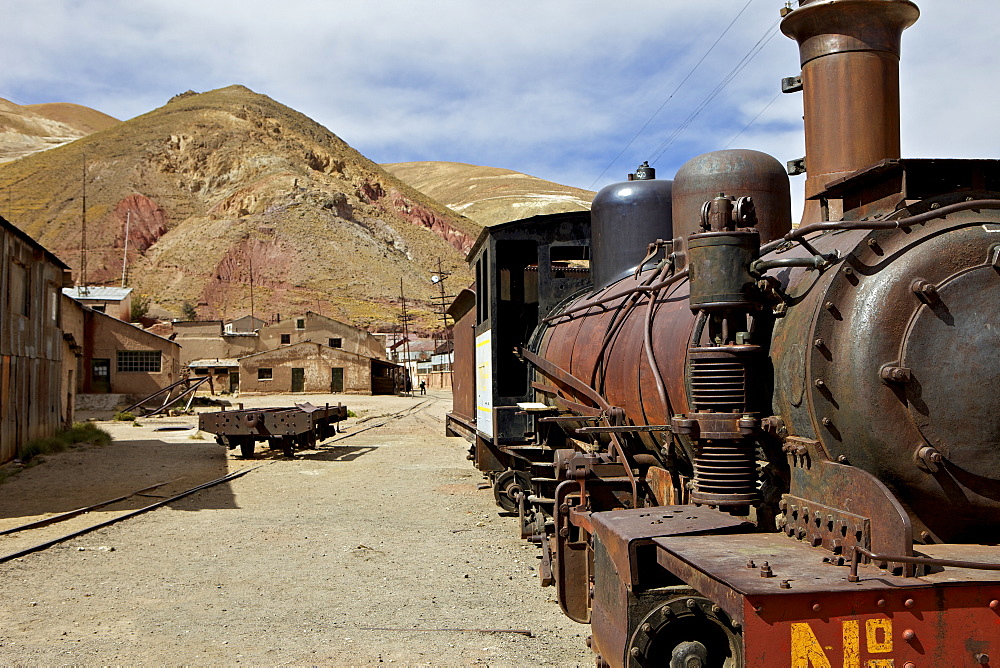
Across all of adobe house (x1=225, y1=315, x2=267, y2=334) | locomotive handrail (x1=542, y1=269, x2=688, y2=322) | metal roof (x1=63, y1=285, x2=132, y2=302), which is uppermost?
metal roof (x1=63, y1=285, x2=132, y2=302)

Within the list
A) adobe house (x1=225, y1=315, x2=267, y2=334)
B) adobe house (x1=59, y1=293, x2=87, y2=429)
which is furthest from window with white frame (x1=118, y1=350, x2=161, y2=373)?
adobe house (x1=225, y1=315, x2=267, y2=334)

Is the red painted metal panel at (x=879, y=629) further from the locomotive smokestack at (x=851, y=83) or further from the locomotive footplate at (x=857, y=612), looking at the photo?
the locomotive smokestack at (x=851, y=83)

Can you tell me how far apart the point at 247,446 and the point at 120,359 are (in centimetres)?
1961

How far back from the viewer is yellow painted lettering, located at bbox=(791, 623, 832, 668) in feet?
9.36

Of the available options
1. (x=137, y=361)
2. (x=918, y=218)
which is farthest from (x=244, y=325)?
(x=918, y=218)

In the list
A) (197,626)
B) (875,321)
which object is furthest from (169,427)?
(875,321)

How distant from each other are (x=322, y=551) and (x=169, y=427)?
1910cm

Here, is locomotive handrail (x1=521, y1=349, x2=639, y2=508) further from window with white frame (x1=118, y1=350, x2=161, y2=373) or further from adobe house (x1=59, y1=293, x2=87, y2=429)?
window with white frame (x1=118, y1=350, x2=161, y2=373)

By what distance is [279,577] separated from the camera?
295 inches

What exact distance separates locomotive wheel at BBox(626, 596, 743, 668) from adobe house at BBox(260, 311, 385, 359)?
168 ft

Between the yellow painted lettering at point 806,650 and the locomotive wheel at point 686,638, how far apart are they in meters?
0.66

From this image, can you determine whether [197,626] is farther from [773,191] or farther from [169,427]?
[169,427]

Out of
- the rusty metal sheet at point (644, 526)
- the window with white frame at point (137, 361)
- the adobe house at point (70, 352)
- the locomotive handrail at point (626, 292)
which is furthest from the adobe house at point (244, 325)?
the rusty metal sheet at point (644, 526)

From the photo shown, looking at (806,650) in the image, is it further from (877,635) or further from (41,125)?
(41,125)
